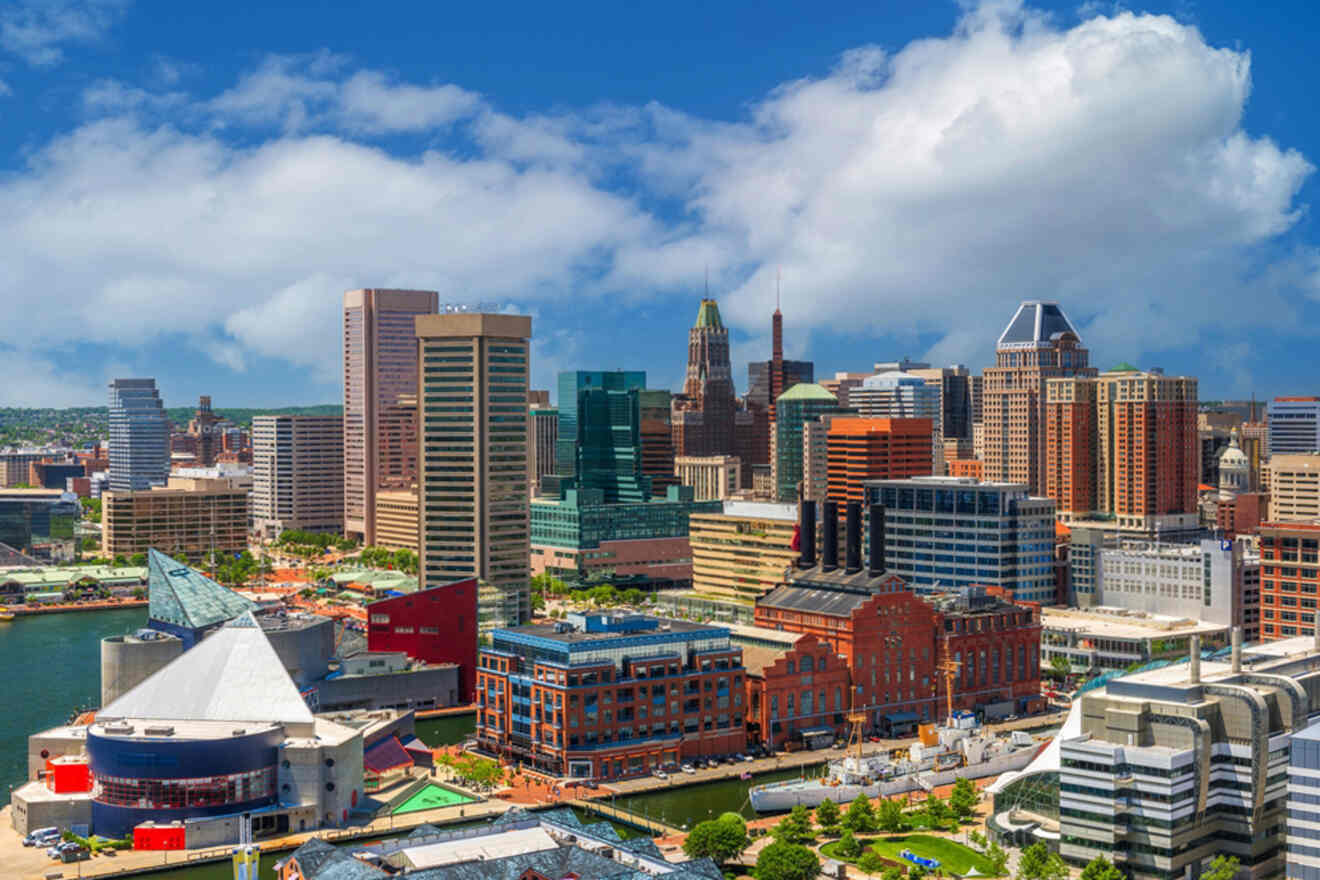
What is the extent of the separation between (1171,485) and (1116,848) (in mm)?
129772

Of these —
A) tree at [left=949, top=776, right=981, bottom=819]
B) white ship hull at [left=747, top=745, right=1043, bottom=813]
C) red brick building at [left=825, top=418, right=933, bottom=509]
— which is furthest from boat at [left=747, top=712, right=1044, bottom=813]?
red brick building at [left=825, top=418, right=933, bottom=509]

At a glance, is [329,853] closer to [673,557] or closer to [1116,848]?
[1116,848]

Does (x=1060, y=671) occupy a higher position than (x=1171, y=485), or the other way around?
(x=1171, y=485)

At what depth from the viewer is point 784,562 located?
513 ft

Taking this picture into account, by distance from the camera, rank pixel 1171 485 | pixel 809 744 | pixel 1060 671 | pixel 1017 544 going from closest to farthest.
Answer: pixel 809 744
pixel 1060 671
pixel 1017 544
pixel 1171 485

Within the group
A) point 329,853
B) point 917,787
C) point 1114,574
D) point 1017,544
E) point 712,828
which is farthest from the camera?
point 1114,574

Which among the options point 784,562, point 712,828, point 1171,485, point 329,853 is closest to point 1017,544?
point 784,562

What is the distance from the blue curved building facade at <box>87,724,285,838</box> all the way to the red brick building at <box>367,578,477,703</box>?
3420 centimetres

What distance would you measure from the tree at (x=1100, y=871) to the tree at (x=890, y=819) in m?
15.3

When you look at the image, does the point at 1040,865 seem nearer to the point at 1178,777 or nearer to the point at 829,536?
the point at 1178,777

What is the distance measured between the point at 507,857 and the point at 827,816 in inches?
972

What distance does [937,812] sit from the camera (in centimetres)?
8062

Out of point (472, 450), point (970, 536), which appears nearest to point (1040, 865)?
point (970, 536)

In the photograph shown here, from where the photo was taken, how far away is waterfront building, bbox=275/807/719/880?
5928 cm
